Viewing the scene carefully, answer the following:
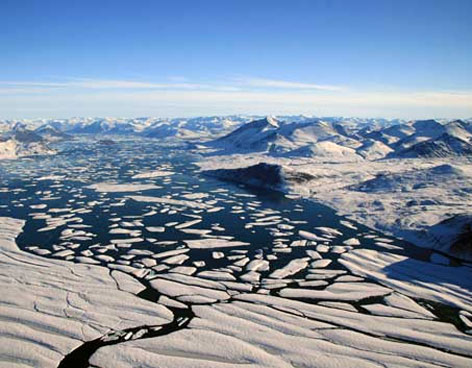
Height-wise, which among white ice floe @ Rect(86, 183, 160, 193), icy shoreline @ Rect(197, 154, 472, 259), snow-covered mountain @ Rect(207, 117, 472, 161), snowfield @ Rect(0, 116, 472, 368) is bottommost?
white ice floe @ Rect(86, 183, 160, 193)

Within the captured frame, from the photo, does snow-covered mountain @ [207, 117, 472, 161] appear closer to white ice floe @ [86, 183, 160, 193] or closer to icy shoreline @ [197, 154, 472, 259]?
icy shoreline @ [197, 154, 472, 259]

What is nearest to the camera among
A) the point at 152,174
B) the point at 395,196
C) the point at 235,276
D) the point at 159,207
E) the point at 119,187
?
the point at 235,276

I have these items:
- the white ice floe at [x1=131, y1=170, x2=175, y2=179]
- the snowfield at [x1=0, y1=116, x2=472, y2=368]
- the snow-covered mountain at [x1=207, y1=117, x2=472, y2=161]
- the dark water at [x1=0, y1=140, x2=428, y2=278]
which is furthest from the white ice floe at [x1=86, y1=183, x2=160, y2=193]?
the snow-covered mountain at [x1=207, y1=117, x2=472, y2=161]

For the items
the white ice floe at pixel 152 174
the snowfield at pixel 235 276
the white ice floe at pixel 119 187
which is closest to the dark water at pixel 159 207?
the snowfield at pixel 235 276

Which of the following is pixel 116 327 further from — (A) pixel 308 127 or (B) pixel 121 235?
(A) pixel 308 127

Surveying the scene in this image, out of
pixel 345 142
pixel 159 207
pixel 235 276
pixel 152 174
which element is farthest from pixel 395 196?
pixel 345 142

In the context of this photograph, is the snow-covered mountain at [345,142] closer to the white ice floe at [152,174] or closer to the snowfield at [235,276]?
the white ice floe at [152,174]

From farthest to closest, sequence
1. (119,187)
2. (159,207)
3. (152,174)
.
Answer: (152,174), (119,187), (159,207)

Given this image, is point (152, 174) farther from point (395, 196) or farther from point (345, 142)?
point (345, 142)

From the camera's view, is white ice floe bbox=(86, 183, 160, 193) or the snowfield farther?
white ice floe bbox=(86, 183, 160, 193)

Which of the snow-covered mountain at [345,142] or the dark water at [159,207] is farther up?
the snow-covered mountain at [345,142]

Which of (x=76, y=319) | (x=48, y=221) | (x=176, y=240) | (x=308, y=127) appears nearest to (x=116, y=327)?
(x=76, y=319)
